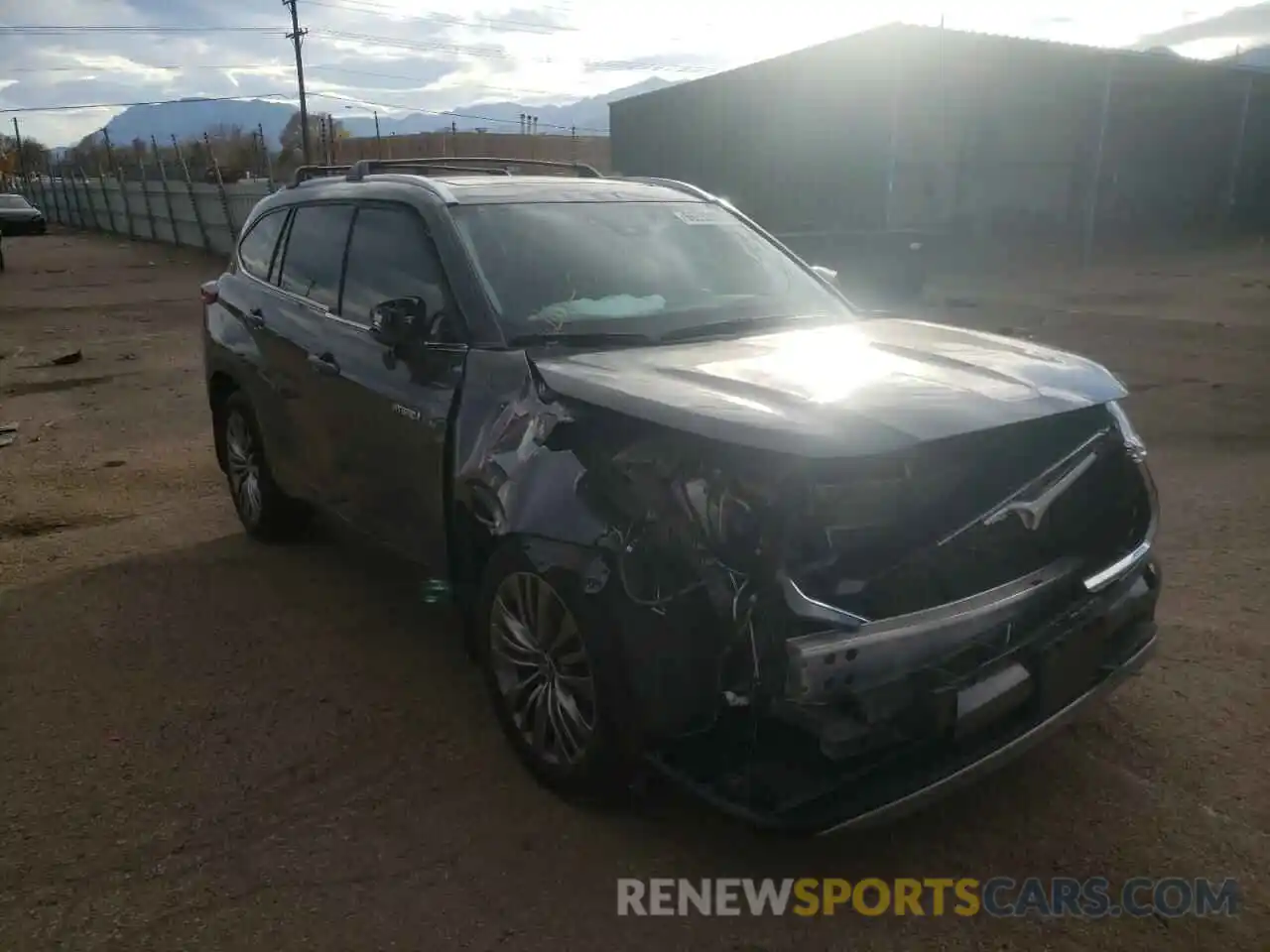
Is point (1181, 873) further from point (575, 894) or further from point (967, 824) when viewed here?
point (575, 894)

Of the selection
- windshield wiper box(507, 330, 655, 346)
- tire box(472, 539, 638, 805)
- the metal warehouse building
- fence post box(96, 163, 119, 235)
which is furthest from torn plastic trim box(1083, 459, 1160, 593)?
fence post box(96, 163, 119, 235)

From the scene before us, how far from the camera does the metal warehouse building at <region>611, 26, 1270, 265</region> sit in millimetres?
24875

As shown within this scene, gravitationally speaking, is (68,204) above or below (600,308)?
above

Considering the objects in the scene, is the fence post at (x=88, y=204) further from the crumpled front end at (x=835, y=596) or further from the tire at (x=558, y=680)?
the crumpled front end at (x=835, y=596)

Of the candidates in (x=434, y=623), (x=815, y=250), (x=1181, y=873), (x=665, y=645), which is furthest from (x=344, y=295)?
(x=815, y=250)

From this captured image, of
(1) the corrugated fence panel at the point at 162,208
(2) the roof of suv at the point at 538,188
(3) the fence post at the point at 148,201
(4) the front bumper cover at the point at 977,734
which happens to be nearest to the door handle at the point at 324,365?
(2) the roof of suv at the point at 538,188

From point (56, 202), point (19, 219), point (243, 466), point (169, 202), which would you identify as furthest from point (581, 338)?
point (56, 202)

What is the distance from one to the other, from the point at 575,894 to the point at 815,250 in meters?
11.7

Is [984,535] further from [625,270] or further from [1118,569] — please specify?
[625,270]

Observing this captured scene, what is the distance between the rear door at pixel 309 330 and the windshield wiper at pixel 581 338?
112 centimetres

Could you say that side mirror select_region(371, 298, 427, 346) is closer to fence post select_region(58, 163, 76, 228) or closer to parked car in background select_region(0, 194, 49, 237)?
parked car in background select_region(0, 194, 49, 237)

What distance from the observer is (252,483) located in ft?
17.5

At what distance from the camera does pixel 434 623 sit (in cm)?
437

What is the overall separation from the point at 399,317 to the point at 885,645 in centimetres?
197
